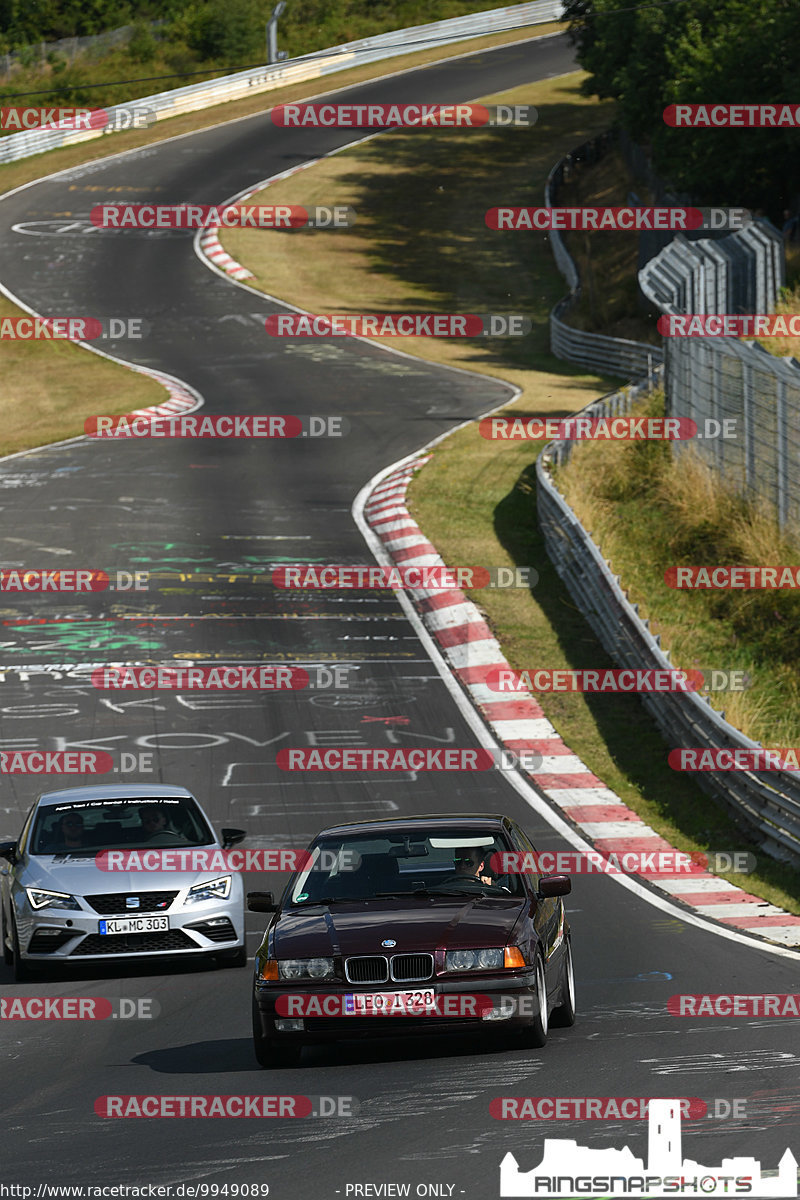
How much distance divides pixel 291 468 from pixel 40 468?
4950 mm

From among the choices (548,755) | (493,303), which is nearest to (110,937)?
(548,755)

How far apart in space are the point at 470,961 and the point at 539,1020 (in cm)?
50

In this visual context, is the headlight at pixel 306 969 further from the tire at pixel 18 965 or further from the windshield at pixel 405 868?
the tire at pixel 18 965

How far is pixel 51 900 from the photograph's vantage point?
12.3 metres

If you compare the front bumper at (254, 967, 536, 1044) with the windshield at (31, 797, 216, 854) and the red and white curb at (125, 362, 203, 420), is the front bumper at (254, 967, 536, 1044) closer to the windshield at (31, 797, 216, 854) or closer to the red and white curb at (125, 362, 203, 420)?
the windshield at (31, 797, 216, 854)

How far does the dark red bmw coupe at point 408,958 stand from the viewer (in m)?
8.66

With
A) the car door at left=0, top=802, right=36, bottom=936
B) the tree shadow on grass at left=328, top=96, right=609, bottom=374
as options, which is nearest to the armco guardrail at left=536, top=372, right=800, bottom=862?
the car door at left=0, top=802, right=36, bottom=936

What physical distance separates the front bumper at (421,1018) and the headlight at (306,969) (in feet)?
0.19

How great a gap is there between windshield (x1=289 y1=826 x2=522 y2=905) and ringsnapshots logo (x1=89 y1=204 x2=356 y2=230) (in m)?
53.7

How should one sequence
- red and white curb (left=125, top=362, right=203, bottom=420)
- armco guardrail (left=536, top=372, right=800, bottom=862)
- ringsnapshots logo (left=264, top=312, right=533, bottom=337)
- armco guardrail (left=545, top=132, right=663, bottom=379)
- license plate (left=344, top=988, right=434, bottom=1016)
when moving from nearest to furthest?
license plate (left=344, top=988, right=434, bottom=1016) → armco guardrail (left=536, top=372, right=800, bottom=862) → red and white curb (left=125, top=362, right=203, bottom=420) → armco guardrail (left=545, top=132, right=663, bottom=379) → ringsnapshots logo (left=264, top=312, right=533, bottom=337)

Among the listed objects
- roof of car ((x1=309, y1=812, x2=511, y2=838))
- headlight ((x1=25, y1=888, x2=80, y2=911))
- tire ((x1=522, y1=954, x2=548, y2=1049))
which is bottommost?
Result: headlight ((x1=25, y1=888, x2=80, y2=911))

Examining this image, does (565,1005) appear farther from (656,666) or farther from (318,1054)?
(656,666)

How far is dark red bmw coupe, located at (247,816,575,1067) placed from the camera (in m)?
8.66

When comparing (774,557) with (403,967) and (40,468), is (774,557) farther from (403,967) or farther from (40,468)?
(40,468)
